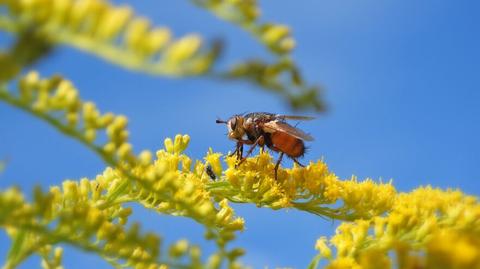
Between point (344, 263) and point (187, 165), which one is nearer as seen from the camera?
point (344, 263)

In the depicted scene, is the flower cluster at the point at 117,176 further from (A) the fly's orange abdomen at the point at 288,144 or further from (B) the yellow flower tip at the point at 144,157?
(A) the fly's orange abdomen at the point at 288,144

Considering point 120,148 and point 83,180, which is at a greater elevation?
point 83,180

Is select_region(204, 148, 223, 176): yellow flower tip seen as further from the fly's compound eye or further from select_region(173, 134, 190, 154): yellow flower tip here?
the fly's compound eye

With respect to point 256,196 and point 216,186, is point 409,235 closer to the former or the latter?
point 256,196

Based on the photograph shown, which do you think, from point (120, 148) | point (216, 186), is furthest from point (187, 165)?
point (120, 148)

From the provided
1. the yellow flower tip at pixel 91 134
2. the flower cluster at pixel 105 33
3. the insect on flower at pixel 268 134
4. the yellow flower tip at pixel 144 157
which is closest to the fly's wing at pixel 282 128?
the insect on flower at pixel 268 134
